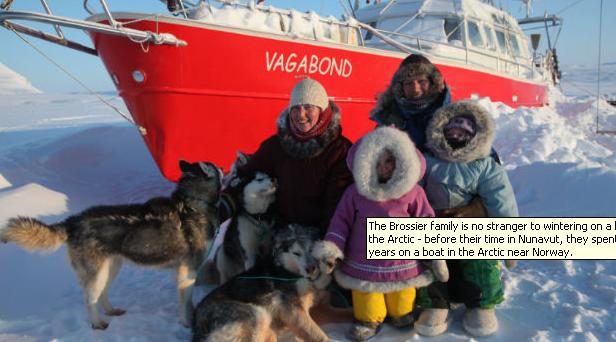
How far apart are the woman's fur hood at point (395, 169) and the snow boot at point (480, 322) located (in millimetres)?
898

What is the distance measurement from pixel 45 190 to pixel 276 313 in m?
4.37

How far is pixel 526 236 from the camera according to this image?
8.82ft

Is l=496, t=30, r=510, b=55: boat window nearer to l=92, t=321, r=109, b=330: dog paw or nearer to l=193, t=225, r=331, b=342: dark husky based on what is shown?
l=193, t=225, r=331, b=342: dark husky

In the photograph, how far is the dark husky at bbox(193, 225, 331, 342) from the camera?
234 centimetres

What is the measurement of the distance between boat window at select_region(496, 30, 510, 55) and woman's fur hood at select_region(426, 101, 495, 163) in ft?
29.5

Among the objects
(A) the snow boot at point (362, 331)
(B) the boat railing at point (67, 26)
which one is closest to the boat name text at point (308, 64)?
(B) the boat railing at point (67, 26)

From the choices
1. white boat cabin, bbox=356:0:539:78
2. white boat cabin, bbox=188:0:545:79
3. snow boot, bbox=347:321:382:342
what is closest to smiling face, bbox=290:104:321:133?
snow boot, bbox=347:321:382:342

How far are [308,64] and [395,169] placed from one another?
3636 mm

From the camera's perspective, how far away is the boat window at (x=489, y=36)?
962 cm

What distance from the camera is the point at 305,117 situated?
2896 mm

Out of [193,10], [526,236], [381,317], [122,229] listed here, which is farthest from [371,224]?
[193,10]

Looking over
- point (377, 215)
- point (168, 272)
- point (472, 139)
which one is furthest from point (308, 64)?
point (377, 215)

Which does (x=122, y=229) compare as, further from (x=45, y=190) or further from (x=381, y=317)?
(x=45, y=190)

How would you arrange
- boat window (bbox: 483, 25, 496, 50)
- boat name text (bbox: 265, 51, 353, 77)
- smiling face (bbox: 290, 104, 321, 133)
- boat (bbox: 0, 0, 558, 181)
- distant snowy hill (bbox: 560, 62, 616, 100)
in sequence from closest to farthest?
smiling face (bbox: 290, 104, 321, 133), boat (bbox: 0, 0, 558, 181), boat name text (bbox: 265, 51, 353, 77), boat window (bbox: 483, 25, 496, 50), distant snowy hill (bbox: 560, 62, 616, 100)
